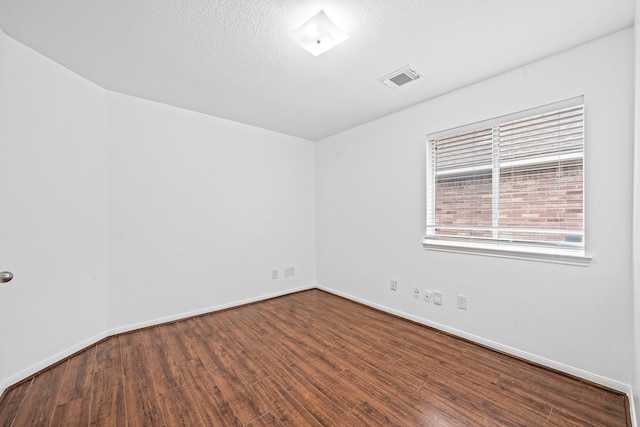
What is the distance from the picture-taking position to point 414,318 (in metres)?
2.97

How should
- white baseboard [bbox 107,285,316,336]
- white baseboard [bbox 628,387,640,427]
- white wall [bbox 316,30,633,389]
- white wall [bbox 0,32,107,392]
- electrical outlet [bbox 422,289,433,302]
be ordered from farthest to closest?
electrical outlet [bbox 422,289,433,302]
white baseboard [bbox 107,285,316,336]
white wall [bbox 0,32,107,392]
white wall [bbox 316,30,633,389]
white baseboard [bbox 628,387,640,427]

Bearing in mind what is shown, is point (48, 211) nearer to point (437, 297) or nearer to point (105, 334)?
point (105, 334)

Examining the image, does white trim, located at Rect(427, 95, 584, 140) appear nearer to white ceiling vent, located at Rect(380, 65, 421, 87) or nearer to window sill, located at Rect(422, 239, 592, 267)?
white ceiling vent, located at Rect(380, 65, 421, 87)

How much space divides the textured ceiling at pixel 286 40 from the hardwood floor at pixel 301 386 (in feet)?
8.07

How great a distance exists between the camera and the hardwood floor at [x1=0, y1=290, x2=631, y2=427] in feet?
5.19

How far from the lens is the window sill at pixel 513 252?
6.42 ft

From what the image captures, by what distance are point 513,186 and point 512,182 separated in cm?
4

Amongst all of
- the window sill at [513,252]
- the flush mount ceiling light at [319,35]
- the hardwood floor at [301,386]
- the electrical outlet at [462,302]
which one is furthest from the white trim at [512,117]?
the hardwood floor at [301,386]

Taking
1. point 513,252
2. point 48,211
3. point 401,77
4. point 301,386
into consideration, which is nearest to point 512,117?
point 401,77

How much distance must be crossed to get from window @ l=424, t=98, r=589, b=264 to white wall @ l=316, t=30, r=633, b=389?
0.10 metres

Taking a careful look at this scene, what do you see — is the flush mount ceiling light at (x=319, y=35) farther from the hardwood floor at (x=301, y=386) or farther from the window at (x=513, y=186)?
the hardwood floor at (x=301, y=386)

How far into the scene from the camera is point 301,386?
1.87 m

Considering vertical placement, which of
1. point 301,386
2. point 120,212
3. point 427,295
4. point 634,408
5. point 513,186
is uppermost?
point 513,186

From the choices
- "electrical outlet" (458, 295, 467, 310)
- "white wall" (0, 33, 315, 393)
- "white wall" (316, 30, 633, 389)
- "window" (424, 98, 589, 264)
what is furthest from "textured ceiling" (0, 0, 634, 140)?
"electrical outlet" (458, 295, 467, 310)
